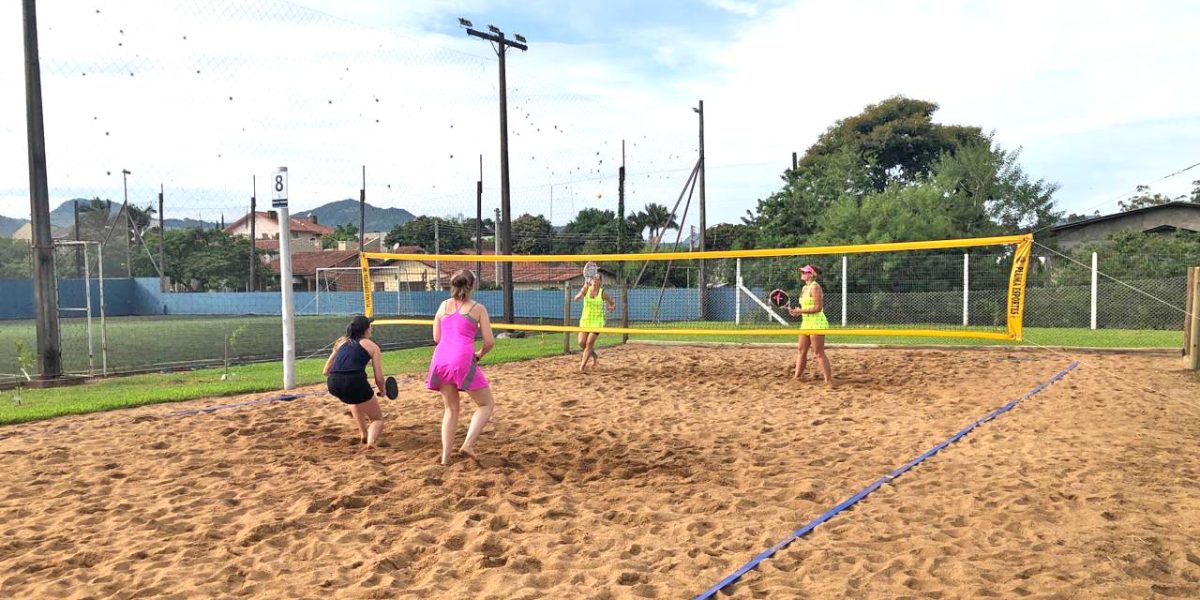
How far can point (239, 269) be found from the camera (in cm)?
5191

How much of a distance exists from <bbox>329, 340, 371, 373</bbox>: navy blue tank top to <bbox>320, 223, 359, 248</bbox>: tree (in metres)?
68.3

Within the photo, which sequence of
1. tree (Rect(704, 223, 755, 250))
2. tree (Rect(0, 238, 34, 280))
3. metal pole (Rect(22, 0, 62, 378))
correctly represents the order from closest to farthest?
metal pole (Rect(22, 0, 62, 378))
tree (Rect(0, 238, 34, 280))
tree (Rect(704, 223, 755, 250))

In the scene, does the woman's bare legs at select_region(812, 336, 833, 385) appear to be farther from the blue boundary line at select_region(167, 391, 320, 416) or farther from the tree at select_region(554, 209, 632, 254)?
the tree at select_region(554, 209, 632, 254)

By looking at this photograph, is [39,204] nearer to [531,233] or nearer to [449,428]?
[449,428]

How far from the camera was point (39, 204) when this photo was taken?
1120 cm

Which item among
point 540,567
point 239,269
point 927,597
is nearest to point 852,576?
point 927,597

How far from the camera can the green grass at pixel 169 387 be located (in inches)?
329

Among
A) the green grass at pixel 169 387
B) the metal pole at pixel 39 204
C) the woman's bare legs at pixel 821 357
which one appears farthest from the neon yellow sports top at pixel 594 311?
the metal pole at pixel 39 204

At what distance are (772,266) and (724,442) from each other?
12832 mm

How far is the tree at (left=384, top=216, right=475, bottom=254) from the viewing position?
5475 centimetres

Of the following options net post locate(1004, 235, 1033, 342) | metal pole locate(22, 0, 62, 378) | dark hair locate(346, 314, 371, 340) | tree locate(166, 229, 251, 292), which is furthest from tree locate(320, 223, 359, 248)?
dark hair locate(346, 314, 371, 340)

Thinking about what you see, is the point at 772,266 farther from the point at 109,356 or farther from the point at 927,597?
the point at 927,597

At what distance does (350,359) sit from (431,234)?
5678cm

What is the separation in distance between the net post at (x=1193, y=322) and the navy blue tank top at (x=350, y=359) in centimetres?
1015
